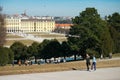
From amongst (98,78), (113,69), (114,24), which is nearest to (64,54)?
(114,24)

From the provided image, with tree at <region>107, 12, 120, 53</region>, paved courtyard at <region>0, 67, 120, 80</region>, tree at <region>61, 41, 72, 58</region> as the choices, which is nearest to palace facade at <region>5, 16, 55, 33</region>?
tree at <region>107, 12, 120, 53</region>

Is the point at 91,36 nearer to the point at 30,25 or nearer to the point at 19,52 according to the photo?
the point at 19,52

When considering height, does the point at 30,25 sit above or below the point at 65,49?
above

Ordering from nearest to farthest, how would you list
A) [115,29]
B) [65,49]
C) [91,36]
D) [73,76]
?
[73,76], [91,36], [65,49], [115,29]

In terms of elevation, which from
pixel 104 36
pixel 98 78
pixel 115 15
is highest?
pixel 115 15

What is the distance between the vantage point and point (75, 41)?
1439 inches

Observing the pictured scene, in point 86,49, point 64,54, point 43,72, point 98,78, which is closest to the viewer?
point 98,78

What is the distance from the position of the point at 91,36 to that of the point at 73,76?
21.4 m

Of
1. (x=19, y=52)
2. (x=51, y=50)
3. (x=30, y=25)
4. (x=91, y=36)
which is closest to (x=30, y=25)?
(x=30, y=25)

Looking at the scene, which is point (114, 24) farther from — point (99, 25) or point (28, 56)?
point (28, 56)

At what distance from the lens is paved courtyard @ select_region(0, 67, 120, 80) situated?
1430cm

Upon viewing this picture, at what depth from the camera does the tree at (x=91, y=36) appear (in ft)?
119

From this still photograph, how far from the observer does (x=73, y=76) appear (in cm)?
1484

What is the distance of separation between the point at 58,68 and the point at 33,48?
3135cm
